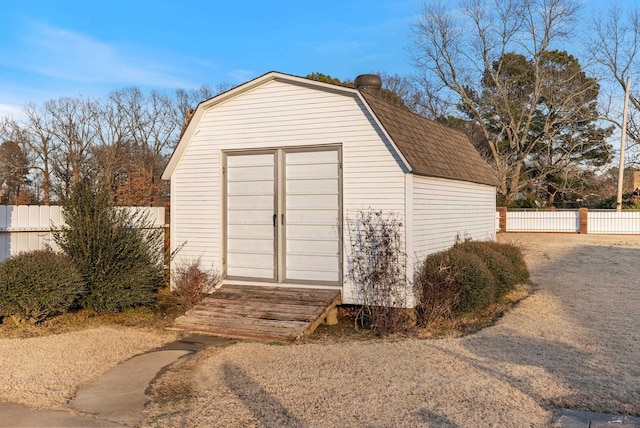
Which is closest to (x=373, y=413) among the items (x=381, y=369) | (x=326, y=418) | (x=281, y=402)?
(x=326, y=418)

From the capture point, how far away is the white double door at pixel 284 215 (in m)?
9.45

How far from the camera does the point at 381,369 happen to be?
5980 mm

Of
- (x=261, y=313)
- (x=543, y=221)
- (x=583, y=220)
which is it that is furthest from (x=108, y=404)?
(x=583, y=220)

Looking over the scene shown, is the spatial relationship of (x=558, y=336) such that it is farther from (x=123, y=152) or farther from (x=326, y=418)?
(x=123, y=152)

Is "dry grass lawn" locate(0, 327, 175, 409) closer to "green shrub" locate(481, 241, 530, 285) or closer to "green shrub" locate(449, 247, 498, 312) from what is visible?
"green shrub" locate(449, 247, 498, 312)

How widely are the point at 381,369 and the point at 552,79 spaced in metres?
34.0

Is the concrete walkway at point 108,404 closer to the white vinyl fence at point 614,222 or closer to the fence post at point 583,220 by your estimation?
the fence post at point 583,220

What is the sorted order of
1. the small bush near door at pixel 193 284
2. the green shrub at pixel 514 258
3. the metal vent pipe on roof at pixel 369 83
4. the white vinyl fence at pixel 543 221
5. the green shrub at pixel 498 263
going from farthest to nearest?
the white vinyl fence at pixel 543 221 → the green shrub at pixel 514 258 → the metal vent pipe on roof at pixel 369 83 → the green shrub at pixel 498 263 → the small bush near door at pixel 193 284

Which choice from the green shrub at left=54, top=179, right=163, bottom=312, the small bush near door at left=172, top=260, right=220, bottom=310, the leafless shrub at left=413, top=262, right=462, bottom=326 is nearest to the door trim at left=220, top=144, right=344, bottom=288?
the small bush near door at left=172, top=260, right=220, bottom=310

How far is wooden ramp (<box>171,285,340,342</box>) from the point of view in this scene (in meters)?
8.02

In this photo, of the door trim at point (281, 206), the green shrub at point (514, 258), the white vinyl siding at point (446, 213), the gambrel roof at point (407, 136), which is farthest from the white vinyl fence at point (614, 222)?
the door trim at point (281, 206)

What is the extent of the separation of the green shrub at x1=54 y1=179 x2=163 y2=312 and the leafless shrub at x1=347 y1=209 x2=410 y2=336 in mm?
3843

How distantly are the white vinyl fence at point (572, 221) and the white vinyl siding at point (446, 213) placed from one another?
1741 centimetres

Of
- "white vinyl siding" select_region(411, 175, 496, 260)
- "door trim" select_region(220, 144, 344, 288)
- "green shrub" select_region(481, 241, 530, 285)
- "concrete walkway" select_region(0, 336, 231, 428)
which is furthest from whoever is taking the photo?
"green shrub" select_region(481, 241, 530, 285)
